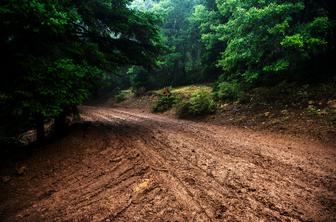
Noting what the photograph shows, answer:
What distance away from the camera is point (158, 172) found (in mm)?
5691

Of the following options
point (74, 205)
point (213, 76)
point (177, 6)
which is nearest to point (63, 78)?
point (74, 205)

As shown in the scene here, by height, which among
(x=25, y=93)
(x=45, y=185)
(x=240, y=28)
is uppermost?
(x=240, y=28)

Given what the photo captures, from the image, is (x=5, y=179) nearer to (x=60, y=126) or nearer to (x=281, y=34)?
(x=60, y=126)

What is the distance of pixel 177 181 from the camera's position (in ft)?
17.0

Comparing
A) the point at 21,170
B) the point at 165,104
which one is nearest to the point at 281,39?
the point at 165,104

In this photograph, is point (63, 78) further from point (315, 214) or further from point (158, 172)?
point (315, 214)

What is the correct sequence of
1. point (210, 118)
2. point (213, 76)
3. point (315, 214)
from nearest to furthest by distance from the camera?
point (315, 214) < point (210, 118) < point (213, 76)

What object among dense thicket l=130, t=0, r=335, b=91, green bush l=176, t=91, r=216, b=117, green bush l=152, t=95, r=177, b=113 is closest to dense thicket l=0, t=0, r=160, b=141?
→ dense thicket l=130, t=0, r=335, b=91

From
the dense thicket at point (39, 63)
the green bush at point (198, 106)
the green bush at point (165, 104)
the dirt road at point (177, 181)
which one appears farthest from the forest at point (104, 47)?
the green bush at point (165, 104)

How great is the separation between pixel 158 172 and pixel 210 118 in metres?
7.86

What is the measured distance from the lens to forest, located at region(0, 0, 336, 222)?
448cm

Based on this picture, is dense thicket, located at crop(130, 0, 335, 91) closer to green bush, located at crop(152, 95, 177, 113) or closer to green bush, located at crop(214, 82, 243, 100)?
green bush, located at crop(214, 82, 243, 100)

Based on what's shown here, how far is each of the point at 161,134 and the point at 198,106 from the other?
5.02 m

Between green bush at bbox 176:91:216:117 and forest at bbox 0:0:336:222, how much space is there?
0.08 meters
